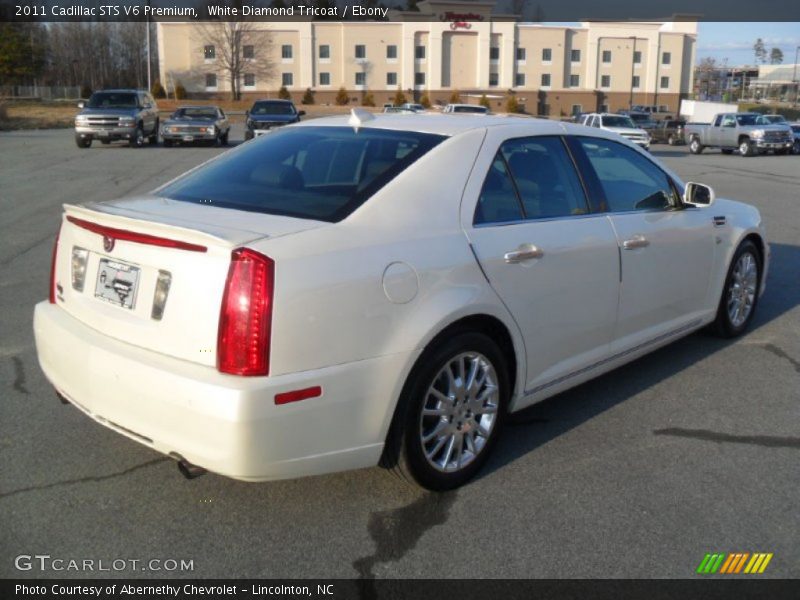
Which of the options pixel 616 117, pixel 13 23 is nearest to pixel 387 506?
pixel 616 117

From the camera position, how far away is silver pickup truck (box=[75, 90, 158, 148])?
26.9 metres

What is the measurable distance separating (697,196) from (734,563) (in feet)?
9.27

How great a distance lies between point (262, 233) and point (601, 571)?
1.88m

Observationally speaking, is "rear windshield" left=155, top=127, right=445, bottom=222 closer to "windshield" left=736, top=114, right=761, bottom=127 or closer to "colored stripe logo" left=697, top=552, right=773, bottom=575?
"colored stripe logo" left=697, top=552, right=773, bottom=575

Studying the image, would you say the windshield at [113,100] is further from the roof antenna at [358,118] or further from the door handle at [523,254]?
the door handle at [523,254]

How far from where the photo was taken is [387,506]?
367cm

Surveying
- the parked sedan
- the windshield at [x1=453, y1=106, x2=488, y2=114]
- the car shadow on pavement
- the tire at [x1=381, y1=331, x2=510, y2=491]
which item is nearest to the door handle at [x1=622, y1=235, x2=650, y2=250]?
the car shadow on pavement

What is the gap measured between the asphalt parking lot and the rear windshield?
132cm

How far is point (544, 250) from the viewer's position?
13.4ft

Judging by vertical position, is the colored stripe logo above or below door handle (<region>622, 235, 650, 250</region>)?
below

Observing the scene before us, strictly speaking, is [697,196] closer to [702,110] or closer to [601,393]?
[601,393]

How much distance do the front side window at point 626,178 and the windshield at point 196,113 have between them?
26754mm

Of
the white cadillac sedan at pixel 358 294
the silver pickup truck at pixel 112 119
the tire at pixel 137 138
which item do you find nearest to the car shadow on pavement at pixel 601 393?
the white cadillac sedan at pixel 358 294
